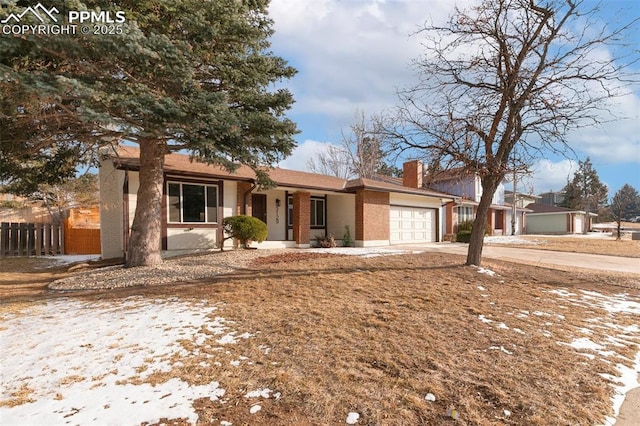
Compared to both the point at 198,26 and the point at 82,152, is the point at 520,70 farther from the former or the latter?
the point at 82,152

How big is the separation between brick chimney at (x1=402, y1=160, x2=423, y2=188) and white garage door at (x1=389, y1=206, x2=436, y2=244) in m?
2.48

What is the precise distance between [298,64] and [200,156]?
455 cm

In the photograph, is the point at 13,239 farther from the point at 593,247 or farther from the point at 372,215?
the point at 593,247

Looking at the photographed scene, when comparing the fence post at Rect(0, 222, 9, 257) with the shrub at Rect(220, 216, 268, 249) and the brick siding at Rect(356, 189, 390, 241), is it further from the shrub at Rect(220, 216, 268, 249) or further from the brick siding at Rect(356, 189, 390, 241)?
the brick siding at Rect(356, 189, 390, 241)

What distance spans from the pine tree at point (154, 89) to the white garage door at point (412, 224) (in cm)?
958

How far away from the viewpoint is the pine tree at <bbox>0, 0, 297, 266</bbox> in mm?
5512

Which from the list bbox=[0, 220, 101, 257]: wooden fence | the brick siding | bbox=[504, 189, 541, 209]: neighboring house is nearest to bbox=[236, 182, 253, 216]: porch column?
the brick siding

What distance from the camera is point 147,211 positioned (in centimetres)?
866

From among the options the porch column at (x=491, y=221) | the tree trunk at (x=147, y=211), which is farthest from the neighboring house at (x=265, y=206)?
the porch column at (x=491, y=221)

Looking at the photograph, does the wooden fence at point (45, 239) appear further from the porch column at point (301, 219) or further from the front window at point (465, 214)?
the front window at point (465, 214)

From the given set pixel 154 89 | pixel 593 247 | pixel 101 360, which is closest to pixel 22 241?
pixel 154 89

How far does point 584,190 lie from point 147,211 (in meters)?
62.9

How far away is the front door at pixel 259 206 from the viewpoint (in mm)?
14628

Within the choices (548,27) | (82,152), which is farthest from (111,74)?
(548,27)
